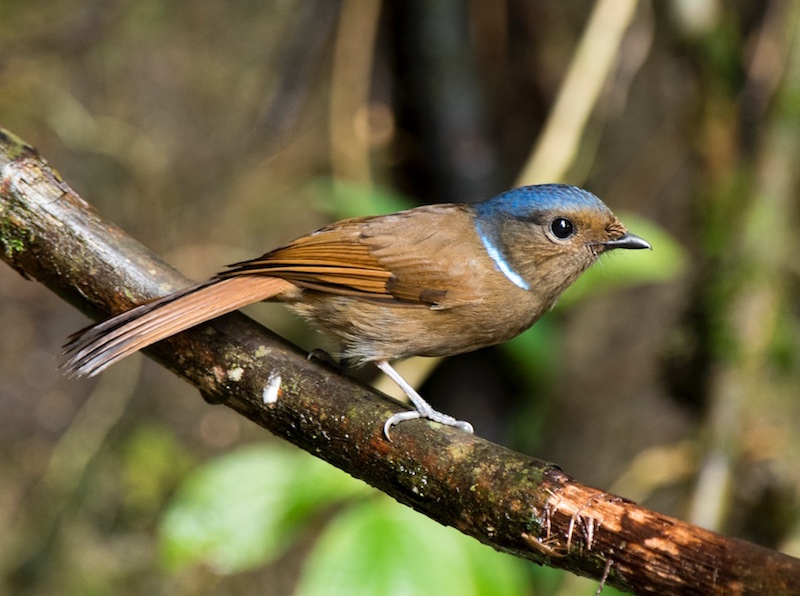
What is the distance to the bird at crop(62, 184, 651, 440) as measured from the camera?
3.14 meters

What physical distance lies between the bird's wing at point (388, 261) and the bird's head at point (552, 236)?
0.46ft

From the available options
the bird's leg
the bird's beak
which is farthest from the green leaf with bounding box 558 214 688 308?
the bird's leg

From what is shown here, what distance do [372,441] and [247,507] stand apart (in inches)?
44.1

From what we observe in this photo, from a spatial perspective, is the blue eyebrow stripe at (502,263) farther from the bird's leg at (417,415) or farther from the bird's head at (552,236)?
the bird's leg at (417,415)

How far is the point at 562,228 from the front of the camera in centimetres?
321

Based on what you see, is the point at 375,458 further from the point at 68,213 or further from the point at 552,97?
the point at 552,97

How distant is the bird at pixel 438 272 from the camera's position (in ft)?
10.3

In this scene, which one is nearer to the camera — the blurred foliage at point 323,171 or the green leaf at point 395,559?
the green leaf at point 395,559

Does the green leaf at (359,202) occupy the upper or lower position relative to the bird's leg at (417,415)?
upper

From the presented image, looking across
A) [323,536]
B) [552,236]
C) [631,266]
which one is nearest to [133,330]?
[323,536]

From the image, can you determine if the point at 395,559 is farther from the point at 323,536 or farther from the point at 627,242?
the point at 627,242

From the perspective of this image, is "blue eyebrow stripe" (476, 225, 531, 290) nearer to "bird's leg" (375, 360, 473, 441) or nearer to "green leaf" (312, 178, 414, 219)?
"bird's leg" (375, 360, 473, 441)

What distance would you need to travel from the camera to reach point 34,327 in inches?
228

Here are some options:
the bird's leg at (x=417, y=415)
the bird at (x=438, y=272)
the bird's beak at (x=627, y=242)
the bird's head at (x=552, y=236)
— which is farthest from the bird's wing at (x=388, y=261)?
the bird's beak at (x=627, y=242)
